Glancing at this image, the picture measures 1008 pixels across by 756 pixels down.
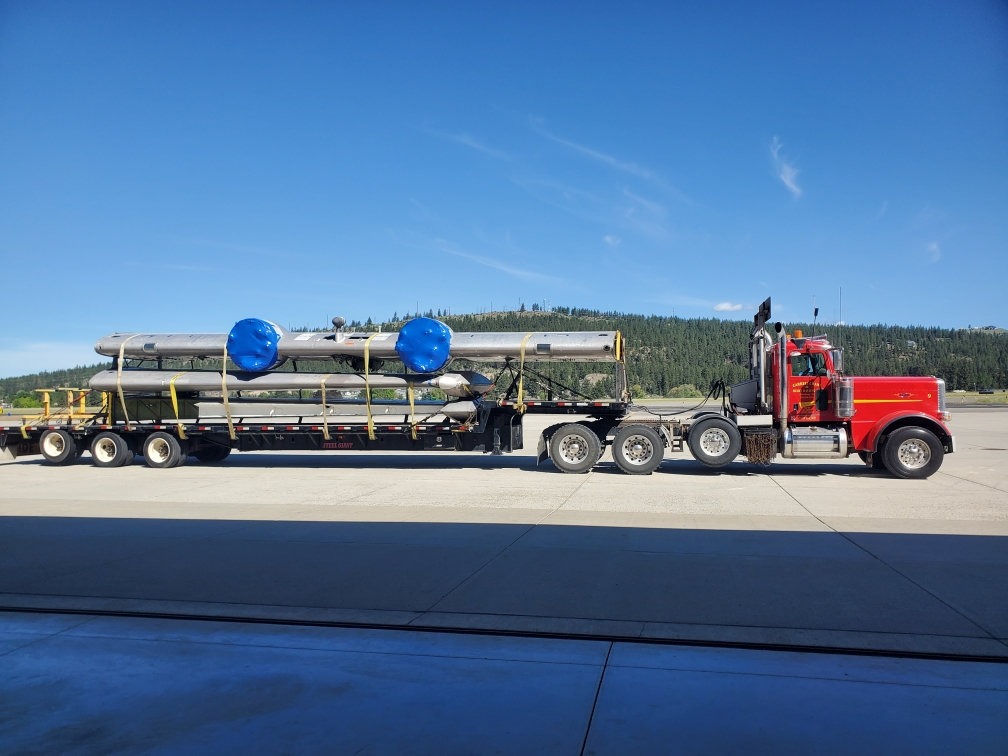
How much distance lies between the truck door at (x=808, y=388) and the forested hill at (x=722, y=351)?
75.9 m

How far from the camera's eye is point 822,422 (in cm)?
1492

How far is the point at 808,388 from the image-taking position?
15055 millimetres

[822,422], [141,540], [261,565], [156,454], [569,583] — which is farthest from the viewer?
[156,454]

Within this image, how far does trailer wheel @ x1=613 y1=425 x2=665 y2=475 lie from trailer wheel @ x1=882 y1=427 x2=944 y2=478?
4.39 meters

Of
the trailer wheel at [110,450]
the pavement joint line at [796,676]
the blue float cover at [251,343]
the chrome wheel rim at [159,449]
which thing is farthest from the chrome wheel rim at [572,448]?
the pavement joint line at [796,676]

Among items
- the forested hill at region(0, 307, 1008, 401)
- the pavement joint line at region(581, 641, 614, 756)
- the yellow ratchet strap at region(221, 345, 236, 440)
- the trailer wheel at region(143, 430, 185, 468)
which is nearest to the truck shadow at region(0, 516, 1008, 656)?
the pavement joint line at region(581, 641, 614, 756)

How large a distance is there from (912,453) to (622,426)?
18.6ft

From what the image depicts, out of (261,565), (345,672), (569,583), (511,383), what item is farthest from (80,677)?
(511,383)

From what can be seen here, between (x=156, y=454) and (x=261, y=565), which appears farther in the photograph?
(x=156, y=454)

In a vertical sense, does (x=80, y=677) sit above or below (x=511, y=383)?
below

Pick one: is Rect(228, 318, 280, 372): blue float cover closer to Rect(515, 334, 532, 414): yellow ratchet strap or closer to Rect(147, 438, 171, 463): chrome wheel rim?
Rect(147, 438, 171, 463): chrome wheel rim

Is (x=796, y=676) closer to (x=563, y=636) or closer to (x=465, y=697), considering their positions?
(x=563, y=636)

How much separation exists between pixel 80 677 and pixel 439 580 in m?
2.95

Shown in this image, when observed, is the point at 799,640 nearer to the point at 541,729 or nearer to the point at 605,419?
the point at 541,729
